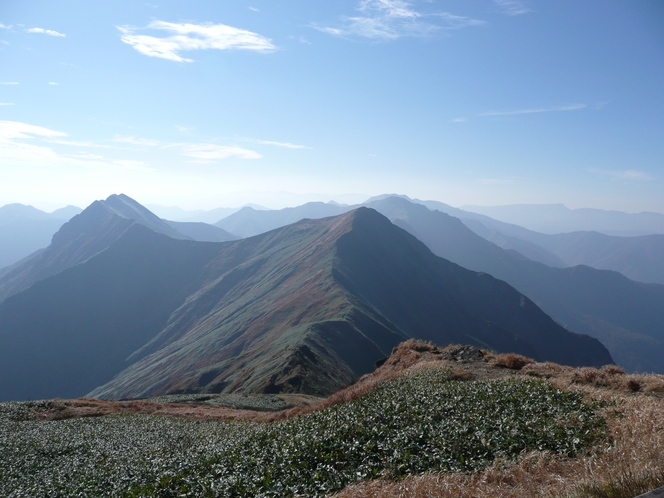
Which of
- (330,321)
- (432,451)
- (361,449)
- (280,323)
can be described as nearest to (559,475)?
(432,451)

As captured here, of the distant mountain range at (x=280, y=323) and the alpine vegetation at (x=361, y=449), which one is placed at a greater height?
the alpine vegetation at (x=361, y=449)


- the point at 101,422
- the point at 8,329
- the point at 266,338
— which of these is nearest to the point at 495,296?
the point at 266,338

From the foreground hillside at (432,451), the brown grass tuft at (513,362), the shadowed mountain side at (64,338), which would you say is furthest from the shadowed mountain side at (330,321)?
the foreground hillside at (432,451)

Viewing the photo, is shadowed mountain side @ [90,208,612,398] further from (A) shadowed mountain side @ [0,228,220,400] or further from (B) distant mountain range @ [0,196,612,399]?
(A) shadowed mountain side @ [0,228,220,400]

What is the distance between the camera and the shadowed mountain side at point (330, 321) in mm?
82044

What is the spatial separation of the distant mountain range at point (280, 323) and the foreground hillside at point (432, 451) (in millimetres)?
54993

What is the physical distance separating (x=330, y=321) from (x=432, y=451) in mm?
85833

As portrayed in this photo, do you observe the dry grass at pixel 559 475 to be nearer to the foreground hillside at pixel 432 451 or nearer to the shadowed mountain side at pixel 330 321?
the foreground hillside at pixel 432 451

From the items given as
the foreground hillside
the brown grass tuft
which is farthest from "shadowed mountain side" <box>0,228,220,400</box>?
the brown grass tuft

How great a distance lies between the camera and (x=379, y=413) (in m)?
14.2

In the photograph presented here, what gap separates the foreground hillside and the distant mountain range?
5499 centimetres

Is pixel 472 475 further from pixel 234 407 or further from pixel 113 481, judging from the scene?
pixel 234 407

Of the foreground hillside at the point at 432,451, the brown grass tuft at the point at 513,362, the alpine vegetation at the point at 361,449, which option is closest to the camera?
the foreground hillside at the point at 432,451

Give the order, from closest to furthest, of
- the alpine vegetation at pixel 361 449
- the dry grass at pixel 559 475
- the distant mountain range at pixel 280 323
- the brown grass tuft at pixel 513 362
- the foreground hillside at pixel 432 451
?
1. the dry grass at pixel 559 475
2. the foreground hillside at pixel 432 451
3. the alpine vegetation at pixel 361 449
4. the brown grass tuft at pixel 513 362
5. the distant mountain range at pixel 280 323
